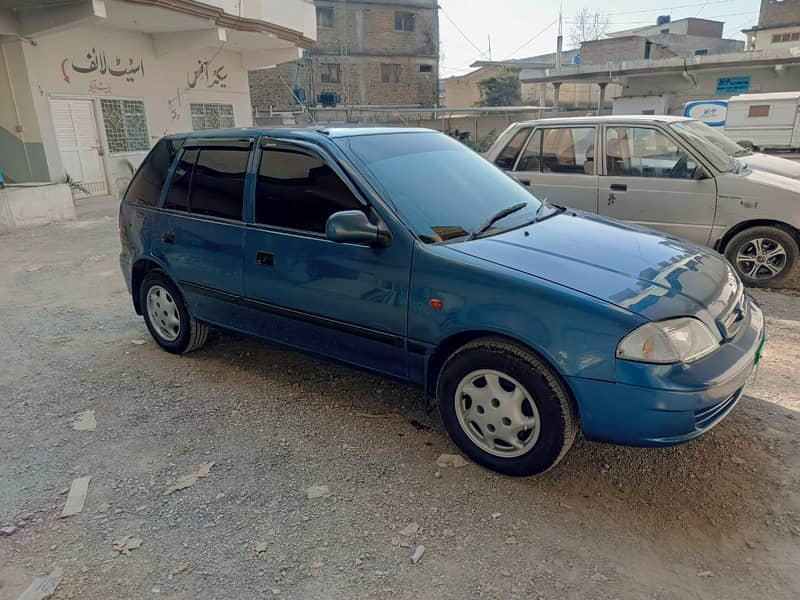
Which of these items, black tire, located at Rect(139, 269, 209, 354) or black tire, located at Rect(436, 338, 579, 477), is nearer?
black tire, located at Rect(436, 338, 579, 477)

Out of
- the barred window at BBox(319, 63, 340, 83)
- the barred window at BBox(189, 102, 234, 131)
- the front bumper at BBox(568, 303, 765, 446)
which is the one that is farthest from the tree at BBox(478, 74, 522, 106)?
the front bumper at BBox(568, 303, 765, 446)

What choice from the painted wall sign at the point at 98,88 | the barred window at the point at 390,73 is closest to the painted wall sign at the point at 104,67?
the painted wall sign at the point at 98,88

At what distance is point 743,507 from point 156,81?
1528 centimetres

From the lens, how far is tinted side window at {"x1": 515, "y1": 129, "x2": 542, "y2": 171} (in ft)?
22.0

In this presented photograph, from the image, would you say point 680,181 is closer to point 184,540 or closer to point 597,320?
point 597,320

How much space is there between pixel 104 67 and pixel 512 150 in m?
10.5

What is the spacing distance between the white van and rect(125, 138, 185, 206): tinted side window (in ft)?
53.4

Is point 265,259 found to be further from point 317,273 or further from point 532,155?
point 532,155

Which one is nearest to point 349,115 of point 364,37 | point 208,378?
point 364,37

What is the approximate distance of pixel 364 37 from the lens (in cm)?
3544

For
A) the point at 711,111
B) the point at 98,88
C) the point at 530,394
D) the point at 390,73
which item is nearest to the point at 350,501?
the point at 530,394

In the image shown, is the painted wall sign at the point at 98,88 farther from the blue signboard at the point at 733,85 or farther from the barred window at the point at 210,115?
the blue signboard at the point at 733,85

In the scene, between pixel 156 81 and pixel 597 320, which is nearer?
pixel 597 320

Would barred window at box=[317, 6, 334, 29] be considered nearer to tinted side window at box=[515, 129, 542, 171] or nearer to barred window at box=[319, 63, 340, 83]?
barred window at box=[319, 63, 340, 83]
